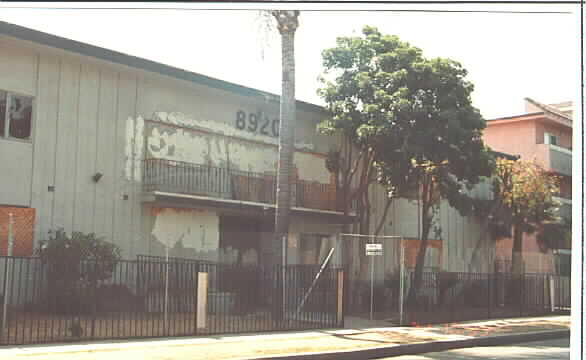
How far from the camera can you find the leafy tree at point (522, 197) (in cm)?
3005

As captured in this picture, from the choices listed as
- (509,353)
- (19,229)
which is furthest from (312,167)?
(509,353)

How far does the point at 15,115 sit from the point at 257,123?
27.8ft

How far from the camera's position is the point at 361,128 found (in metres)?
22.5

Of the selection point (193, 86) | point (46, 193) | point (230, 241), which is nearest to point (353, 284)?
point (230, 241)

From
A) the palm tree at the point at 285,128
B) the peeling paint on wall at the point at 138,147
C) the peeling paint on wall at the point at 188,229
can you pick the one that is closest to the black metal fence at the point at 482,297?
the palm tree at the point at 285,128

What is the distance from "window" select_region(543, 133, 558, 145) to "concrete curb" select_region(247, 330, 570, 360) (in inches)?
732

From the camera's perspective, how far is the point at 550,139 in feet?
119

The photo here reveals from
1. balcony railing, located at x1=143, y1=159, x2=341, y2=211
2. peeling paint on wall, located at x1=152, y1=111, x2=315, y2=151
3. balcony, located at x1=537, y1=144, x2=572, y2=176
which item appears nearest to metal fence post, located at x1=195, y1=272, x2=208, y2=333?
balcony railing, located at x1=143, y1=159, x2=341, y2=211

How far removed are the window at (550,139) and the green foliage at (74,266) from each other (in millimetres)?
24807

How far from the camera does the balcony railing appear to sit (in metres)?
20.8

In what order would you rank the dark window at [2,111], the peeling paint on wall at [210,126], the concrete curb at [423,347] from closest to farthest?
the concrete curb at [423,347] → the dark window at [2,111] → the peeling paint on wall at [210,126]

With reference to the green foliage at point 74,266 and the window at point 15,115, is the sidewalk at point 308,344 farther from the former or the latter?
the window at point 15,115

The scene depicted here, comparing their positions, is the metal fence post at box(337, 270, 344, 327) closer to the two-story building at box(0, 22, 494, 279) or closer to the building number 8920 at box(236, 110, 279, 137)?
the two-story building at box(0, 22, 494, 279)

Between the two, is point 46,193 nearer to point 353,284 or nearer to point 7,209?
point 7,209
